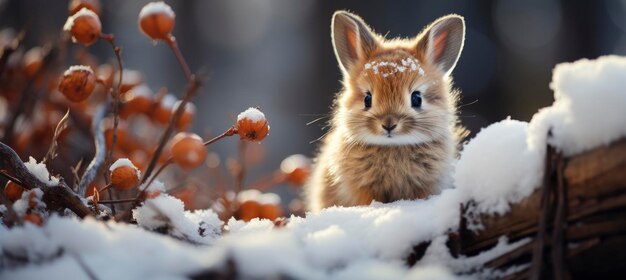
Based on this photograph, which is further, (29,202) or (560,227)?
(29,202)

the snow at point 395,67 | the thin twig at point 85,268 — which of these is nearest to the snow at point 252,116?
the thin twig at point 85,268

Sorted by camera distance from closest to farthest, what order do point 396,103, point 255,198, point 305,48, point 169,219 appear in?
point 169,219 → point 255,198 → point 396,103 → point 305,48

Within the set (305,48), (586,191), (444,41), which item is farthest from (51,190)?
(305,48)

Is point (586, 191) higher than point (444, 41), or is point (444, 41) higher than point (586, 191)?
point (444, 41)

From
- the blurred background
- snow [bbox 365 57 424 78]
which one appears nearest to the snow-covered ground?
snow [bbox 365 57 424 78]

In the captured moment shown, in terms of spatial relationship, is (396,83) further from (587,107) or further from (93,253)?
(93,253)

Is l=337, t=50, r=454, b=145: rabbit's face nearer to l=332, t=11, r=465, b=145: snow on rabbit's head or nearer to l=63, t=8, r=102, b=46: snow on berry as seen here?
l=332, t=11, r=465, b=145: snow on rabbit's head
